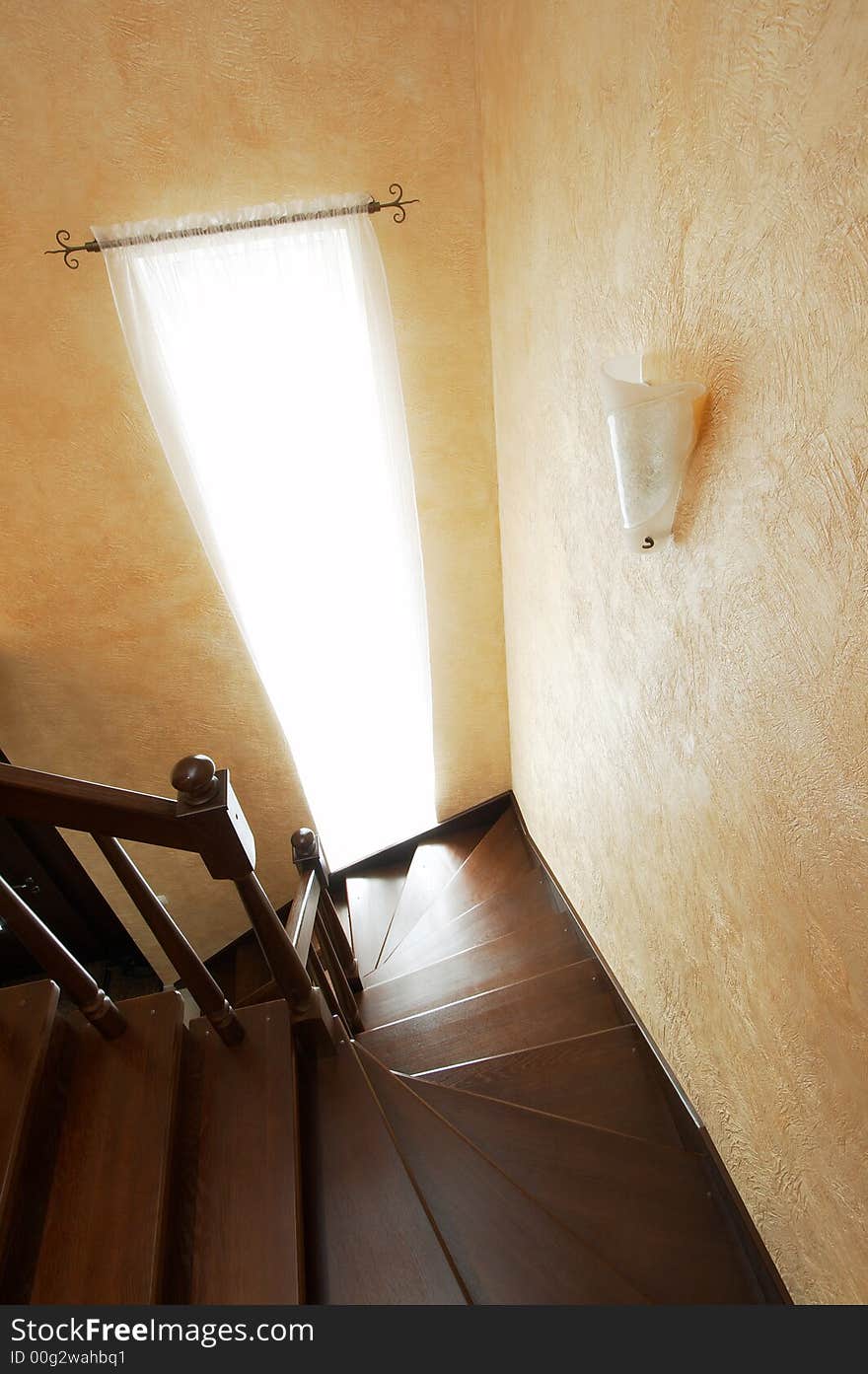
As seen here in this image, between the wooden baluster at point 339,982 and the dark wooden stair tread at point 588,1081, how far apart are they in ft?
1.51

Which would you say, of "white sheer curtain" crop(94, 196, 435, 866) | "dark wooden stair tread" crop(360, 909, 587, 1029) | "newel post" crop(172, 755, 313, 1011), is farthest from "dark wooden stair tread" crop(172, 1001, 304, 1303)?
"white sheer curtain" crop(94, 196, 435, 866)

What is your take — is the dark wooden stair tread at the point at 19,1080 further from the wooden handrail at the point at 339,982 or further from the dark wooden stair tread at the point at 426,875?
the dark wooden stair tread at the point at 426,875

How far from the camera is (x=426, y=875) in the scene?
3443 mm

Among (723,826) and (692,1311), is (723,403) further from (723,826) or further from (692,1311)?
(692,1311)

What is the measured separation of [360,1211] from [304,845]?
1072 millimetres

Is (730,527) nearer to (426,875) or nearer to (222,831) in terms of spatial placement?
(222,831)

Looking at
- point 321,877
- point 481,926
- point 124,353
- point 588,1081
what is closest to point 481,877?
point 481,926

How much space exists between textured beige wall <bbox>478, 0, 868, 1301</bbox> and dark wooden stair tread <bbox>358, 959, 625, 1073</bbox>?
286 mm

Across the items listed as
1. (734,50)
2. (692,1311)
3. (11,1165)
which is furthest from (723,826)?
(11,1165)

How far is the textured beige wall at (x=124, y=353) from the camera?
196 centimetres

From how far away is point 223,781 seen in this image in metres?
1.40

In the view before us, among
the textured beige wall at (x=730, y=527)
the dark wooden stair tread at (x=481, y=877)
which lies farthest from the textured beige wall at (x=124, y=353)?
the dark wooden stair tread at (x=481, y=877)

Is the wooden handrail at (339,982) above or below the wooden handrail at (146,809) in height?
below

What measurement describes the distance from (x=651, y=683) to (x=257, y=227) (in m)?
1.89
